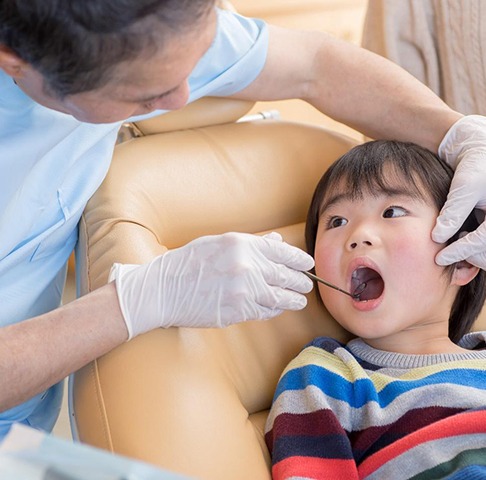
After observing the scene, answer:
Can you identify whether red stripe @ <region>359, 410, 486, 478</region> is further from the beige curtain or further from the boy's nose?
the beige curtain

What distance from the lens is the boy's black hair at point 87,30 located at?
0.88m

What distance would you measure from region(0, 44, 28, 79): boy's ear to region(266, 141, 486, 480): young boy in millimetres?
661

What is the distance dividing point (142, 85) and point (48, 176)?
17.6 inches

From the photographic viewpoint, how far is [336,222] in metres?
1.45

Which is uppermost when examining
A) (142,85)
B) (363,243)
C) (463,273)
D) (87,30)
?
(87,30)

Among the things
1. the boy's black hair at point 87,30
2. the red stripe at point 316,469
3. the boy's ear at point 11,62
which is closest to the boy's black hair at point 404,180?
the red stripe at point 316,469

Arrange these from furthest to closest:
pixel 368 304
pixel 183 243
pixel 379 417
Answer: pixel 183 243 → pixel 368 304 → pixel 379 417

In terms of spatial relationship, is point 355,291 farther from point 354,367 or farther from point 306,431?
point 306,431

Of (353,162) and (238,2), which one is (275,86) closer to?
(353,162)

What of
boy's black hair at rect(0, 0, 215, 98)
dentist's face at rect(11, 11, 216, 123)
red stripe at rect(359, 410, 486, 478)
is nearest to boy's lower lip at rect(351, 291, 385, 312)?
red stripe at rect(359, 410, 486, 478)

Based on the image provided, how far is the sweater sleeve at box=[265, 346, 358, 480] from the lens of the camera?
3.84ft

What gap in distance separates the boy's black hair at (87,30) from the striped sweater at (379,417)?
2.12 feet

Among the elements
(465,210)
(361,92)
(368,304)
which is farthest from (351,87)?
(368,304)

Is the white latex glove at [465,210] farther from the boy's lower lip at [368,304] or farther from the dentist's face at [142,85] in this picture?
the dentist's face at [142,85]
